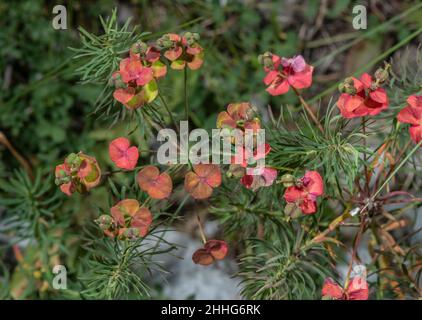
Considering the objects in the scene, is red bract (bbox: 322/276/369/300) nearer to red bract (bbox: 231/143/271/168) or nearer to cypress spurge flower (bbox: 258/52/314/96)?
red bract (bbox: 231/143/271/168)

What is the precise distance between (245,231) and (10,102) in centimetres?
73

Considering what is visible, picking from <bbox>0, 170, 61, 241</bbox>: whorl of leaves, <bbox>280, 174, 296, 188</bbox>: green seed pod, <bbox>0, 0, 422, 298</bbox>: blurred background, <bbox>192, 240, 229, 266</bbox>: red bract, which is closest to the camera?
<bbox>280, 174, 296, 188</bbox>: green seed pod

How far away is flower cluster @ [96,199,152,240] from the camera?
1070 mm

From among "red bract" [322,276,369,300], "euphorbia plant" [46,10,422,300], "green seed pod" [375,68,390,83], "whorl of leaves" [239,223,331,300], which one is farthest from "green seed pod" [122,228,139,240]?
"green seed pod" [375,68,390,83]

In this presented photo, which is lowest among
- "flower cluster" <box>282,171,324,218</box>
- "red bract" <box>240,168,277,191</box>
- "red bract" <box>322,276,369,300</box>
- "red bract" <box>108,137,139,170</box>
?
"red bract" <box>322,276,369,300</box>

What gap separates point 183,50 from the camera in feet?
3.65

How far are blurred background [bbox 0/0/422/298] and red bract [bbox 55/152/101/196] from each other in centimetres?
51

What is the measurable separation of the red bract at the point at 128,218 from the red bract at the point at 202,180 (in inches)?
3.4

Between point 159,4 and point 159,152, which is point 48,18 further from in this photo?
point 159,152

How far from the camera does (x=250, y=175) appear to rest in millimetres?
1059

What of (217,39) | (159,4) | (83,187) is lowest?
(83,187)

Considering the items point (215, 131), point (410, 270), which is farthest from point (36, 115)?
point (410, 270)

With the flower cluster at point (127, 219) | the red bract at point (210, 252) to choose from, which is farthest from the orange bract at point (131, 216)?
the red bract at point (210, 252)

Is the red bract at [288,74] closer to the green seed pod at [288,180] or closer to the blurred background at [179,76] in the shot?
the green seed pod at [288,180]
